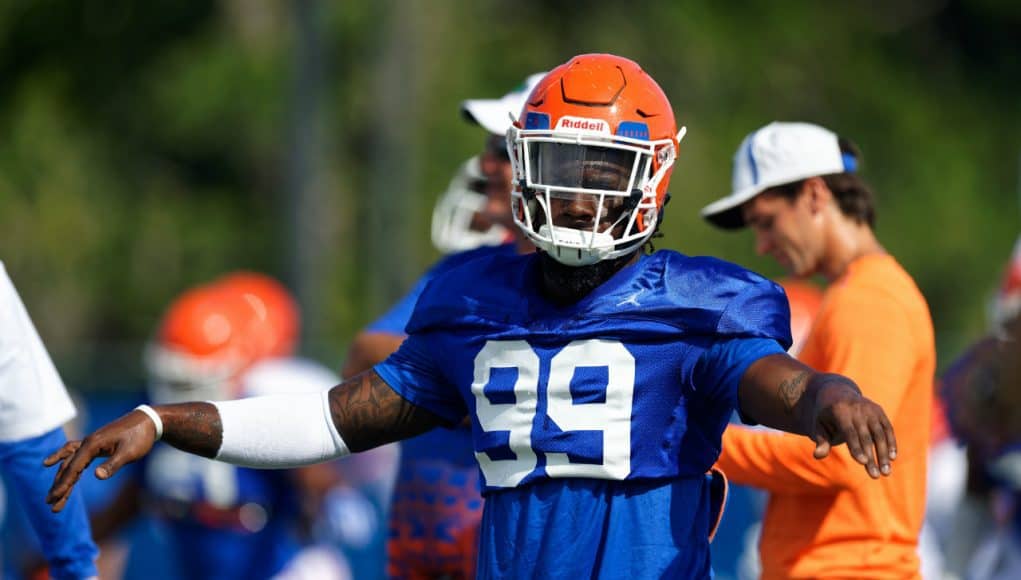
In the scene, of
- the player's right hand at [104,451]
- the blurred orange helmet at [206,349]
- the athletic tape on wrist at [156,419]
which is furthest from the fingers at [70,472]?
A: the blurred orange helmet at [206,349]

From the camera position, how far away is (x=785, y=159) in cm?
444

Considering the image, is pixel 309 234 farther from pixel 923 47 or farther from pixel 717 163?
pixel 923 47

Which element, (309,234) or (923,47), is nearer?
(309,234)

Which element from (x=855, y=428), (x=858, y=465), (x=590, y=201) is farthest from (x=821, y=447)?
(x=858, y=465)

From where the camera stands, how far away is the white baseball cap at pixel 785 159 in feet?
14.5

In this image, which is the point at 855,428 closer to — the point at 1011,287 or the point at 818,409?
the point at 818,409

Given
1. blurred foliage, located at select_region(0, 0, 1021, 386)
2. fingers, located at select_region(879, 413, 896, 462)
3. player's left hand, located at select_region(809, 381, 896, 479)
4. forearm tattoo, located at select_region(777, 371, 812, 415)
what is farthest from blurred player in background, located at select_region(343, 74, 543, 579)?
blurred foliage, located at select_region(0, 0, 1021, 386)

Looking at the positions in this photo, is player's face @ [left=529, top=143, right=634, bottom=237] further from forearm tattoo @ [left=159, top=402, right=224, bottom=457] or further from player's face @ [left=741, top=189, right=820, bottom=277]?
player's face @ [left=741, top=189, right=820, bottom=277]

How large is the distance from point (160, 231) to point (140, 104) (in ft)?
5.57

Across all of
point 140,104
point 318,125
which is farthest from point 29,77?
point 318,125

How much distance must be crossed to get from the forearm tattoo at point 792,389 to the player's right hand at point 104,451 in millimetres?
1333

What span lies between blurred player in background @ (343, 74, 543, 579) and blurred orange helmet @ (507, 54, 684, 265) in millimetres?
1101

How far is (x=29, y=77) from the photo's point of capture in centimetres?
1891

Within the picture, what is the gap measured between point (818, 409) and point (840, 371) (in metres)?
1.01
